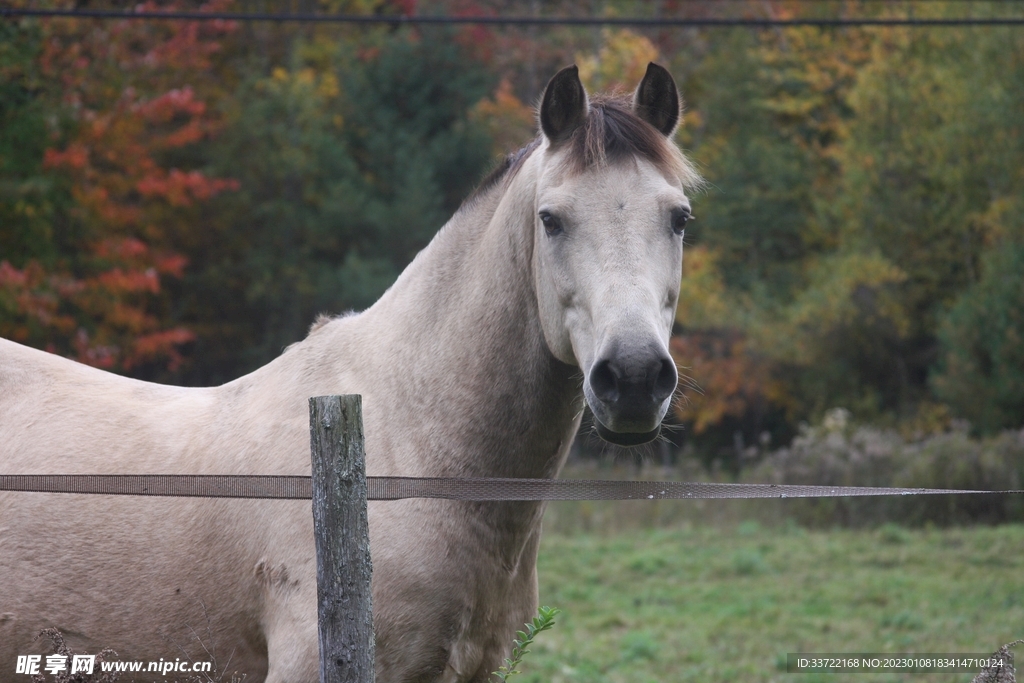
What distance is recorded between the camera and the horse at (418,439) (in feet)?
8.73

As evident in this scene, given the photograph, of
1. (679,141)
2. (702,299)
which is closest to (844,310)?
(702,299)

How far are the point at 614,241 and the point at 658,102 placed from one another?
67 centimetres

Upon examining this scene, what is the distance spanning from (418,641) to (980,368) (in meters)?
14.5

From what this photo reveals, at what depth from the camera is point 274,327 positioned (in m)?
19.3

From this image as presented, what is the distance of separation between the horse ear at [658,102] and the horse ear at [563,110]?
20 cm

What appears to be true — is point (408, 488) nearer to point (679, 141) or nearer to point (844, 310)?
point (844, 310)

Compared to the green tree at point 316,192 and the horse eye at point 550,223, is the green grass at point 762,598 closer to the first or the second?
the horse eye at point 550,223

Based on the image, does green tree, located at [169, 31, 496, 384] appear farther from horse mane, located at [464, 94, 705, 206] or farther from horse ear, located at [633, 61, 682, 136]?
horse mane, located at [464, 94, 705, 206]

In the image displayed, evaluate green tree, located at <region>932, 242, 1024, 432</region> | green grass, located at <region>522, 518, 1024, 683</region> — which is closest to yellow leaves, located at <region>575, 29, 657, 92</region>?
green tree, located at <region>932, 242, 1024, 432</region>

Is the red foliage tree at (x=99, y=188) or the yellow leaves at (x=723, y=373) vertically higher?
the red foliage tree at (x=99, y=188)

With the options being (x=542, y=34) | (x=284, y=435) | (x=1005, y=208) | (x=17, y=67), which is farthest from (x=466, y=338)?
(x=542, y=34)

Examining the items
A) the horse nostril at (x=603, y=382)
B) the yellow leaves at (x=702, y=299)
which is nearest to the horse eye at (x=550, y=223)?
the horse nostril at (x=603, y=382)

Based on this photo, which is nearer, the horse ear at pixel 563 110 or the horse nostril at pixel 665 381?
the horse nostril at pixel 665 381

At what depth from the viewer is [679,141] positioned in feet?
63.3
